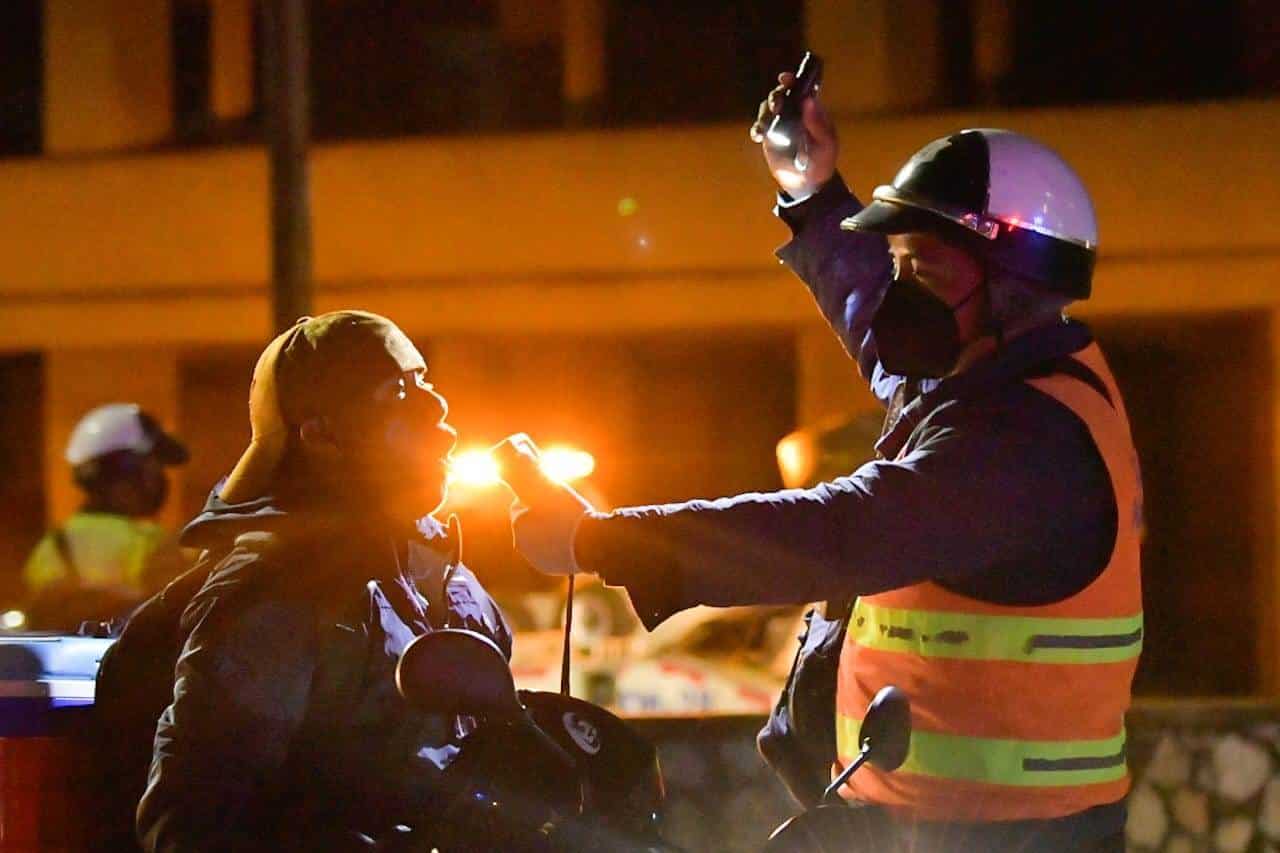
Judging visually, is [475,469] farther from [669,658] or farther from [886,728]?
[669,658]

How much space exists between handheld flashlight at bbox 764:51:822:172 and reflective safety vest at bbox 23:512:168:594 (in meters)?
3.52

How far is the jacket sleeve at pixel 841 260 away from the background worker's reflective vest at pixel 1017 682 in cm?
82

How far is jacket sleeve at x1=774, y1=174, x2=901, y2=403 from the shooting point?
11.7ft

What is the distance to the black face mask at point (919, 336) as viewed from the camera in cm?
289

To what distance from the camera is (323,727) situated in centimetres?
276

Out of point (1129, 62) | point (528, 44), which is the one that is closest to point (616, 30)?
point (528, 44)

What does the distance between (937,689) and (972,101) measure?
9.15m

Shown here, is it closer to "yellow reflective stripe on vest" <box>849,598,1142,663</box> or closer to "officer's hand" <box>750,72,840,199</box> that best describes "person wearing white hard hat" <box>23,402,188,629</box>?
"officer's hand" <box>750,72,840,199</box>

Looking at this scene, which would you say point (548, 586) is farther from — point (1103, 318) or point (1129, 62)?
point (1129, 62)

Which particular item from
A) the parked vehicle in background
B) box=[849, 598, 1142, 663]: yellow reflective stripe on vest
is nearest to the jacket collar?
box=[849, 598, 1142, 663]: yellow reflective stripe on vest

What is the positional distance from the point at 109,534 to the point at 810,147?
12.2 ft

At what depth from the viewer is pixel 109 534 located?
6.45 metres

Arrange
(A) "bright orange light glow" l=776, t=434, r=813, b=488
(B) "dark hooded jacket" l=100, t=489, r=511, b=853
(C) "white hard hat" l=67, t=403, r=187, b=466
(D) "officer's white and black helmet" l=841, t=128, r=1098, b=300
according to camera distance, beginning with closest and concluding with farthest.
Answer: (B) "dark hooded jacket" l=100, t=489, r=511, b=853
(D) "officer's white and black helmet" l=841, t=128, r=1098, b=300
(A) "bright orange light glow" l=776, t=434, r=813, b=488
(C) "white hard hat" l=67, t=403, r=187, b=466

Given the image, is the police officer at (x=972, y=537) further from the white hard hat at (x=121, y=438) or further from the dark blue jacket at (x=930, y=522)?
the white hard hat at (x=121, y=438)
